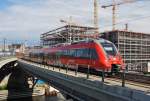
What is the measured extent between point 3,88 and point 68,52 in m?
48.7

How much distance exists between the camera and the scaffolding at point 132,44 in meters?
134

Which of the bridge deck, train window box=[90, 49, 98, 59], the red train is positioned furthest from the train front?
the bridge deck

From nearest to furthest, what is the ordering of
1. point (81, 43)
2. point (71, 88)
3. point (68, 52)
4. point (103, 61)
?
point (71, 88) → point (103, 61) → point (81, 43) → point (68, 52)

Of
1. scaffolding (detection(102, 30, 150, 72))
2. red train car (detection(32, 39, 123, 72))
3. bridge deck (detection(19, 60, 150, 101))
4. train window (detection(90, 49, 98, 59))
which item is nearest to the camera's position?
bridge deck (detection(19, 60, 150, 101))

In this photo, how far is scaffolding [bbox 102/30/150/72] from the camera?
133750mm

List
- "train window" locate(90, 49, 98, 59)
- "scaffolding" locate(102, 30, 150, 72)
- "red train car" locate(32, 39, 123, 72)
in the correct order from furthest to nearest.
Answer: "scaffolding" locate(102, 30, 150, 72) < "train window" locate(90, 49, 98, 59) < "red train car" locate(32, 39, 123, 72)

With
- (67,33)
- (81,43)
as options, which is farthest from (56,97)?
(67,33)

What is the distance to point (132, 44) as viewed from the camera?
461 feet

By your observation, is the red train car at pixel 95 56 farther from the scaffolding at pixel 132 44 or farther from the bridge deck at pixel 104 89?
the scaffolding at pixel 132 44

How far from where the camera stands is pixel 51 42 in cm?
18050

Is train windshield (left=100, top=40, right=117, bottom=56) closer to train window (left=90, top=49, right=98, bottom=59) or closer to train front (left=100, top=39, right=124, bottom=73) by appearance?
train front (left=100, top=39, right=124, bottom=73)

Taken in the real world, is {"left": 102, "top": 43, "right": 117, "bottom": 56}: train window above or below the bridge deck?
above

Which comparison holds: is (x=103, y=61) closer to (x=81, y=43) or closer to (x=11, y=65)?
(x=81, y=43)

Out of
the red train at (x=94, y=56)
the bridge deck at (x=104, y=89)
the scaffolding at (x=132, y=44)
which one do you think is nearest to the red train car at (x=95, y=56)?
the red train at (x=94, y=56)
